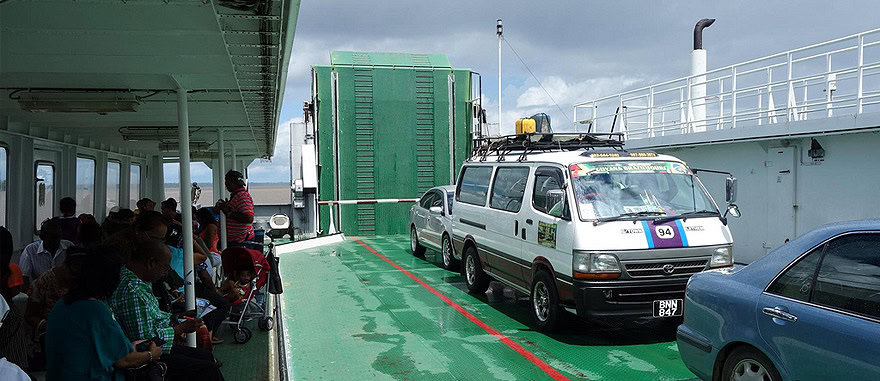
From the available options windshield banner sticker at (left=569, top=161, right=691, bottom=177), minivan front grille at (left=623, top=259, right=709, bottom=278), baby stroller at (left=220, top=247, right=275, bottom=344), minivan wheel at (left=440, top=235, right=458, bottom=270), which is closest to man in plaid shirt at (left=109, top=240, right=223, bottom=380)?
baby stroller at (left=220, top=247, right=275, bottom=344)

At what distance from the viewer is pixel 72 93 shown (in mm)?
6000

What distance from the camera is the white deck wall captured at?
358 inches

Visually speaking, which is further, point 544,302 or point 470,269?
point 470,269

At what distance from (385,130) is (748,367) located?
1315 cm

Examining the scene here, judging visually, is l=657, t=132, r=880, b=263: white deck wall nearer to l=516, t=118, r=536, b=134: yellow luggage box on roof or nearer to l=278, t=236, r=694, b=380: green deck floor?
l=516, t=118, r=536, b=134: yellow luggage box on roof

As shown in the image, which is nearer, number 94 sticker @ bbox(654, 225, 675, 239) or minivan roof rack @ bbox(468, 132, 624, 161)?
number 94 sticker @ bbox(654, 225, 675, 239)

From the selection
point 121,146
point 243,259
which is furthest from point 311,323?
point 121,146

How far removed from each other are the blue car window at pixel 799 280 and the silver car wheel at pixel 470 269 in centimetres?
535

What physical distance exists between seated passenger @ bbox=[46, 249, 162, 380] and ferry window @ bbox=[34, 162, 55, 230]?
23.7 ft

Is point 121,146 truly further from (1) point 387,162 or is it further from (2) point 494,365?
(2) point 494,365

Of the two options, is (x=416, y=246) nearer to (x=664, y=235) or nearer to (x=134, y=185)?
(x=664, y=235)

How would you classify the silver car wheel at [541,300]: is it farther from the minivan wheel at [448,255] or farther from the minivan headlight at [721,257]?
the minivan wheel at [448,255]

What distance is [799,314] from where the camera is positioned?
3.53m

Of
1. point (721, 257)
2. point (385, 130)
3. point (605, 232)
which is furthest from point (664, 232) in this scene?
point (385, 130)
